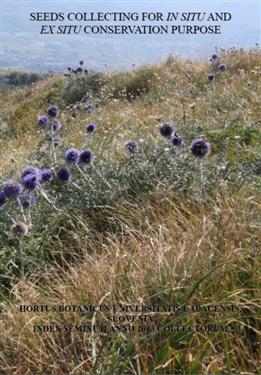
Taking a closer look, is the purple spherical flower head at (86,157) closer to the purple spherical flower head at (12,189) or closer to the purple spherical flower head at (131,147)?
the purple spherical flower head at (131,147)

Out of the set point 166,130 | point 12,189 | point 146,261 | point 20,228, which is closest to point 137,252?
point 146,261

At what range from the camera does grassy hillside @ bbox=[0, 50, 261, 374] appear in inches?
81.4

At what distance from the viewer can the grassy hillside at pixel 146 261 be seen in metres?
2.07

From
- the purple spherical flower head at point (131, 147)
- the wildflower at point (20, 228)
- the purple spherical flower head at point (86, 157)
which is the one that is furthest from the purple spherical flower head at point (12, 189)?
the purple spherical flower head at point (131, 147)

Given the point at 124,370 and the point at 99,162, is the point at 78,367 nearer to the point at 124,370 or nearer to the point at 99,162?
the point at 124,370

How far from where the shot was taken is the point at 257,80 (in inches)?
279

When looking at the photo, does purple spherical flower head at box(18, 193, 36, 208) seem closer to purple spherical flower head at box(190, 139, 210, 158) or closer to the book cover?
the book cover

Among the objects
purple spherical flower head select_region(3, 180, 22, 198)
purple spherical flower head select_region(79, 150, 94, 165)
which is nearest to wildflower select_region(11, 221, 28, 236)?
purple spherical flower head select_region(3, 180, 22, 198)

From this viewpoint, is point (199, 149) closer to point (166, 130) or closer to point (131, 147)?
point (166, 130)

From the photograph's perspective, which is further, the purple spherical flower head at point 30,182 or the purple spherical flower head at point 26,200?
the purple spherical flower head at point 26,200

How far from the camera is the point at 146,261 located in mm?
2512

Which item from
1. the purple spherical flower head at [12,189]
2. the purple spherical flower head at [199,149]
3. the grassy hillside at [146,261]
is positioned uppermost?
the purple spherical flower head at [199,149]

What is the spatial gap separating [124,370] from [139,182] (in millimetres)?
1727

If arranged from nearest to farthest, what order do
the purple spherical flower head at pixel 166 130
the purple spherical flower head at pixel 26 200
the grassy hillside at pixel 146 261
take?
the grassy hillside at pixel 146 261 → the purple spherical flower head at pixel 26 200 → the purple spherical flower head at pixel 166 130
